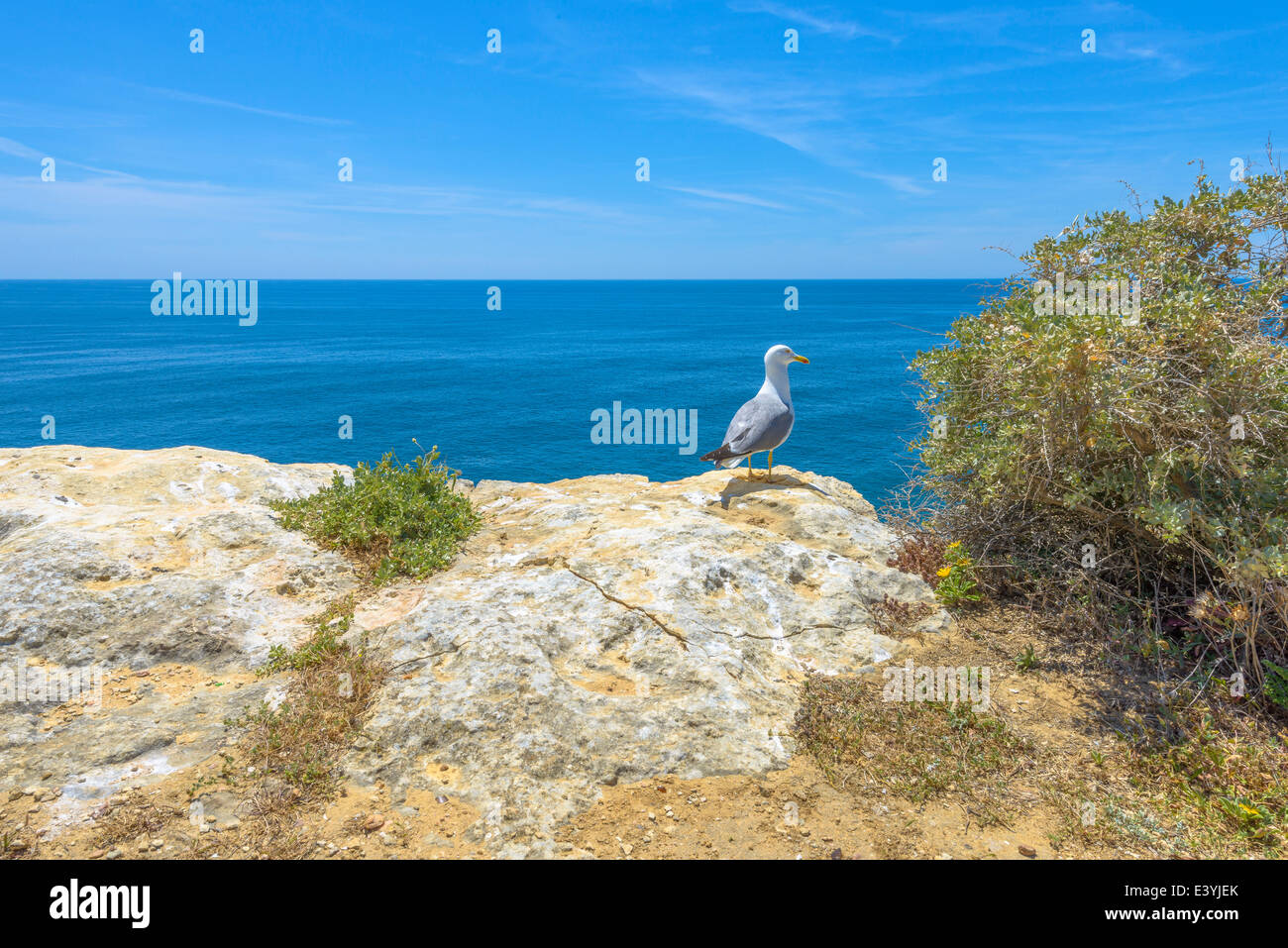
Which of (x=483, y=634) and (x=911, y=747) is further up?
(x=483, y=634)

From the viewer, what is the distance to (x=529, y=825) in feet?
16.8

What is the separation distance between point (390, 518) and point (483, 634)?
311 cm

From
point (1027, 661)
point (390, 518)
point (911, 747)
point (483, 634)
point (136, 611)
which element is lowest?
point (911, 747)

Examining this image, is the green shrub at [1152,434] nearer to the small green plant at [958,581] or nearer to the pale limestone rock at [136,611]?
the small green plant at [958,581]

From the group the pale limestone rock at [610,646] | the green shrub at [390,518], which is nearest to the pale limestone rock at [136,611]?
the green shrub at [390,518]

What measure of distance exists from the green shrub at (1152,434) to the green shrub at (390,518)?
6922 millimetres

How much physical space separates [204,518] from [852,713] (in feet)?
26.8

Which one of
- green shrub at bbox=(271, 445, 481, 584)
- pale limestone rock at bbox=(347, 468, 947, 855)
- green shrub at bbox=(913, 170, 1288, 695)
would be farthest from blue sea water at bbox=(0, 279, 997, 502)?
green shrub at bbox=(271, 445, 481, 584)

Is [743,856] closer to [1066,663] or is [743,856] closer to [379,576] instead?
[1066,663]

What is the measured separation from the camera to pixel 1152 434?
7.21 metres

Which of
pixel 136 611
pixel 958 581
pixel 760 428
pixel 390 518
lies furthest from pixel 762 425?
pixel 136 611

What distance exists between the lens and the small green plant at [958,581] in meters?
8.65

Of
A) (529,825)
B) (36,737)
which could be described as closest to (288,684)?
(36,737)

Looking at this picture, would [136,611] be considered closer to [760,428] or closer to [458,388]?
[760,428]
